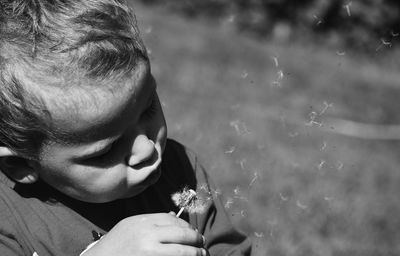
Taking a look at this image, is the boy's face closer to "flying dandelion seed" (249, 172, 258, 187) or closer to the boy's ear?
the boy's ear

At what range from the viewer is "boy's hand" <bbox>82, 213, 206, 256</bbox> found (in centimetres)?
148

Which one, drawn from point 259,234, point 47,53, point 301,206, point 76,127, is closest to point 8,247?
point 76,127

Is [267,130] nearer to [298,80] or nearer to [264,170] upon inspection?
[264,170]

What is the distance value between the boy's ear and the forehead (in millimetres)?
176

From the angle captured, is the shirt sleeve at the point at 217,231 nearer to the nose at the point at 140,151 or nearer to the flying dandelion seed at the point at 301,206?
the nose at the point at 140,151

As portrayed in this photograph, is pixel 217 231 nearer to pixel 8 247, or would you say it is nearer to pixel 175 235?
pixel 175 235

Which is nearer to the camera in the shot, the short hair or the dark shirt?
the short hair

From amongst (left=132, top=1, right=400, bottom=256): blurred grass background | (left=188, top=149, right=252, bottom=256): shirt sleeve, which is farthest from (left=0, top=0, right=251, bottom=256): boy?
(left=132, top=1, right=400, bottom=256): blurred grass background

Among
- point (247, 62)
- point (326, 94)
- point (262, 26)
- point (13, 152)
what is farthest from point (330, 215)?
point (262, 26)

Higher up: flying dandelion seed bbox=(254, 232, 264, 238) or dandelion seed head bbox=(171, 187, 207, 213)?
dandelion seed head bbox=(171, 187, 207, 213)

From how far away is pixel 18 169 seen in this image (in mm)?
1649

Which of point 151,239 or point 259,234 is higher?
point 151,239

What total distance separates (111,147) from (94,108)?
0.11 metres

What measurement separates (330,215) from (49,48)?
1660 millimetres
